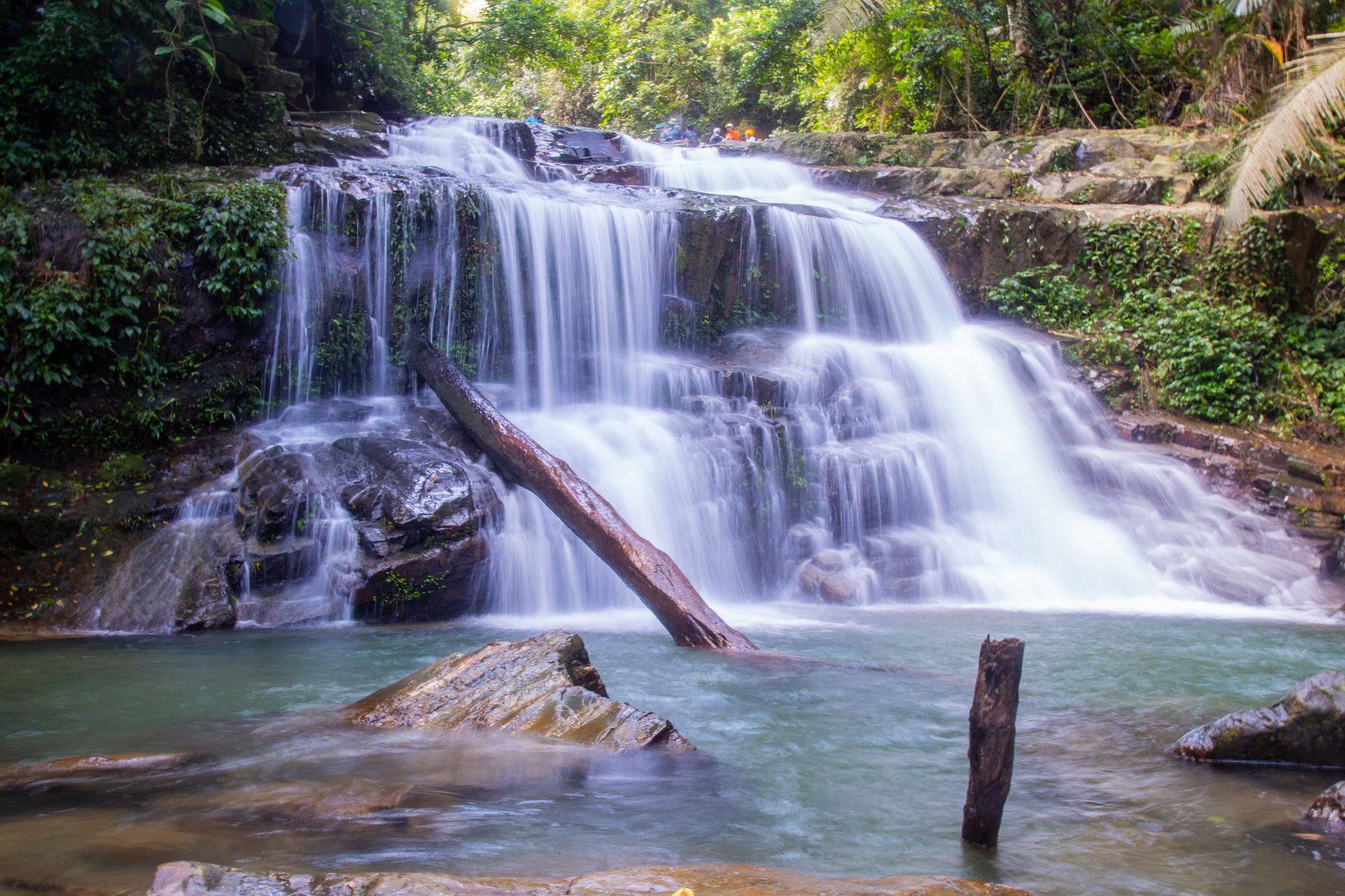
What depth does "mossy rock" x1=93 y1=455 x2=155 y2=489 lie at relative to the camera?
7.64 m

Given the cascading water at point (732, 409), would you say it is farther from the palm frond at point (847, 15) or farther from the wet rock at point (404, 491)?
the palm frond at point (847, 15)

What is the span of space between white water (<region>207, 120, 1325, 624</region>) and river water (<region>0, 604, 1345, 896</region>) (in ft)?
8.26

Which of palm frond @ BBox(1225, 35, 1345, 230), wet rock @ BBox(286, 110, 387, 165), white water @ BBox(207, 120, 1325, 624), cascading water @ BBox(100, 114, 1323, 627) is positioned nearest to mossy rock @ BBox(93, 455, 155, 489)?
cascading water @ BBox(100, 114, 1323, 627)

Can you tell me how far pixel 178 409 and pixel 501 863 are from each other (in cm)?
738

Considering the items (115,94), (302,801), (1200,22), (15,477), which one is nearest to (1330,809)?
(302,801)

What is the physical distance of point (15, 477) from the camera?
24.1ft

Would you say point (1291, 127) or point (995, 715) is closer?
point (995, 715)

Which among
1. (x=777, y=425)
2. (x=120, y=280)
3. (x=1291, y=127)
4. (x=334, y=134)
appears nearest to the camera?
(x=120, y=280)

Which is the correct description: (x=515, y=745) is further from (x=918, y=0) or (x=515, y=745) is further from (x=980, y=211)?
(x=918, y=0)

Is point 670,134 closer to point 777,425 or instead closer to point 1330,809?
point 777,425

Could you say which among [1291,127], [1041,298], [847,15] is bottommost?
[1041,298]

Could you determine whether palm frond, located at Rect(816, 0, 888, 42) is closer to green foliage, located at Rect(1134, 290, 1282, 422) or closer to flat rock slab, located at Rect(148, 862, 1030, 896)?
green foliage, located at Rect(1134, 290, 1282, 422)

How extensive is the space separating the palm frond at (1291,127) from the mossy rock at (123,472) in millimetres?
13404

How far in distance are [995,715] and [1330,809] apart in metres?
1.63
